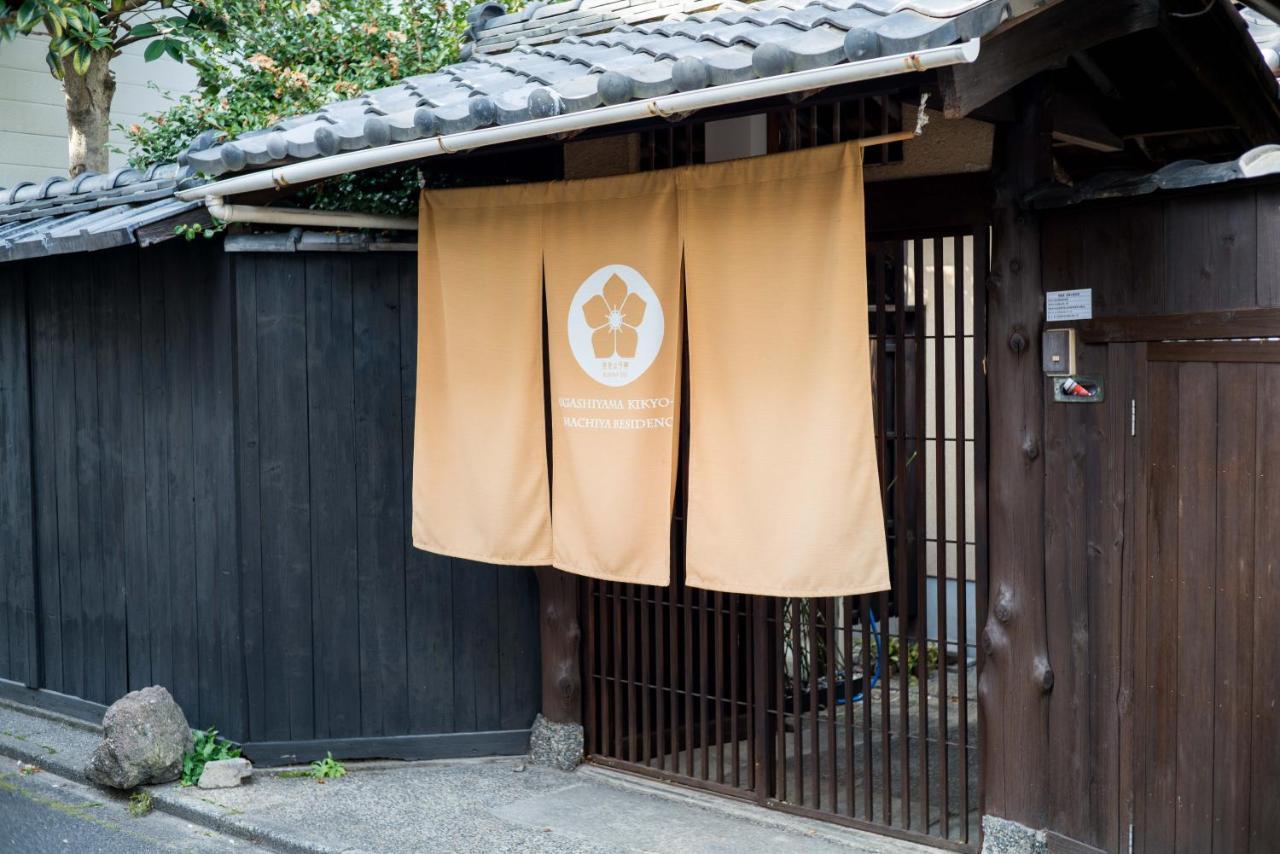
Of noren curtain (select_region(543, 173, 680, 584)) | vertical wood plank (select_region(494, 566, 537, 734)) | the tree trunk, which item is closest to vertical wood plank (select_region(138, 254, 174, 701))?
vertical wood plank (select_region(494, 566, 537, 734))

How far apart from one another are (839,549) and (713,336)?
4.14ft

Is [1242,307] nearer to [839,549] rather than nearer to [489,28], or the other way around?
[839,549]

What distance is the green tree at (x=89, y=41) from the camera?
36.7 feet

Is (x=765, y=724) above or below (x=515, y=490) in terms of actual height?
below

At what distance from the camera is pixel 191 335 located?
8164 mm

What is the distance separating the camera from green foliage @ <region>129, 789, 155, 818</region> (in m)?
7.40

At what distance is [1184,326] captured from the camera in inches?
206

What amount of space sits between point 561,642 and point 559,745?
66 centimetres

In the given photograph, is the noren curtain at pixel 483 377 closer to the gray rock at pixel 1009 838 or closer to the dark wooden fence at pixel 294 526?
the dark wooden fence at pixel 294 526

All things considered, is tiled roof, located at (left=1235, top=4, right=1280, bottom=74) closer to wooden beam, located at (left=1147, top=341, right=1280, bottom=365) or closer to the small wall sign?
the small wall sign

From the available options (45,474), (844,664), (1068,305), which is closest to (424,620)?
(844,664)

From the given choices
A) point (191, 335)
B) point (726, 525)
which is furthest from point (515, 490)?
point (191, 335)

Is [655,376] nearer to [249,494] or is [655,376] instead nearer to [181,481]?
[249,494]

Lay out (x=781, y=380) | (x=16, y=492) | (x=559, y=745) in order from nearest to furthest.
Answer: (x=781, y=380), (x=559, y=745), (x=16, y=492)
